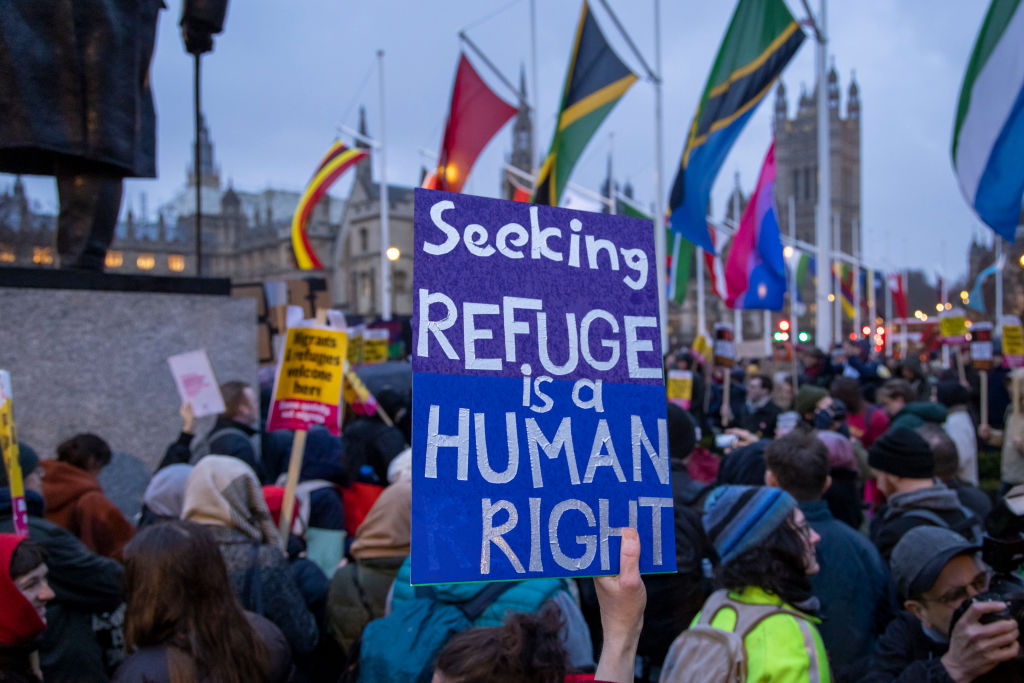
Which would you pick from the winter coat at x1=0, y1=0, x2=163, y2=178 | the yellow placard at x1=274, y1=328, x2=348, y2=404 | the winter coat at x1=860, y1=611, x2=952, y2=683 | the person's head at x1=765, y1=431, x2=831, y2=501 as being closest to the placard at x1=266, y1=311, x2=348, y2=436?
the yellow placard at x1=274, y1=328, x2=348, y2=404

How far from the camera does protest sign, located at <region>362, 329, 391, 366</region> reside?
9391mm

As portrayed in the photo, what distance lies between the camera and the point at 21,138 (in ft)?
15.4

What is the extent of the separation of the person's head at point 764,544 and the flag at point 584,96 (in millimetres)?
10031

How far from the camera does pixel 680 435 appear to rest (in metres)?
4.67

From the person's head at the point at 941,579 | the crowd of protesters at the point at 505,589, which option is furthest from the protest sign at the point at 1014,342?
the person's head at the point at 941,579

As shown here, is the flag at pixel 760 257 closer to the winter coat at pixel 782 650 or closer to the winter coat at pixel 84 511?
the winter coat at pixel 84 511

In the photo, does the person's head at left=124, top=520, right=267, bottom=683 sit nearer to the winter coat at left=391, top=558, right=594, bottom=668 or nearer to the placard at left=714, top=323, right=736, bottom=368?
the winter coat at left=391, top=558, right=594, bottom=668

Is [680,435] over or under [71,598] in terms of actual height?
over

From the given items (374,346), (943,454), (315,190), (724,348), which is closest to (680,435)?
(943,454)

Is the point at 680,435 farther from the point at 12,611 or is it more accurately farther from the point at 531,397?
the point at 12,611

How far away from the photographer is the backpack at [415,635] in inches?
101

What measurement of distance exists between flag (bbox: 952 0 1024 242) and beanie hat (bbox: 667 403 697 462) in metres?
2.22

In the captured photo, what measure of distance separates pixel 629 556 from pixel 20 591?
5.61ft

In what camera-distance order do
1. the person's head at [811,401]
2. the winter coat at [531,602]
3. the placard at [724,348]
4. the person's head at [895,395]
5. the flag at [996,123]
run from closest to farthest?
the winter coat at [531,602] → the flag at [996,123] → the person's head at [811,401] → the person's head at [895,395] → the placard at [724,348]
